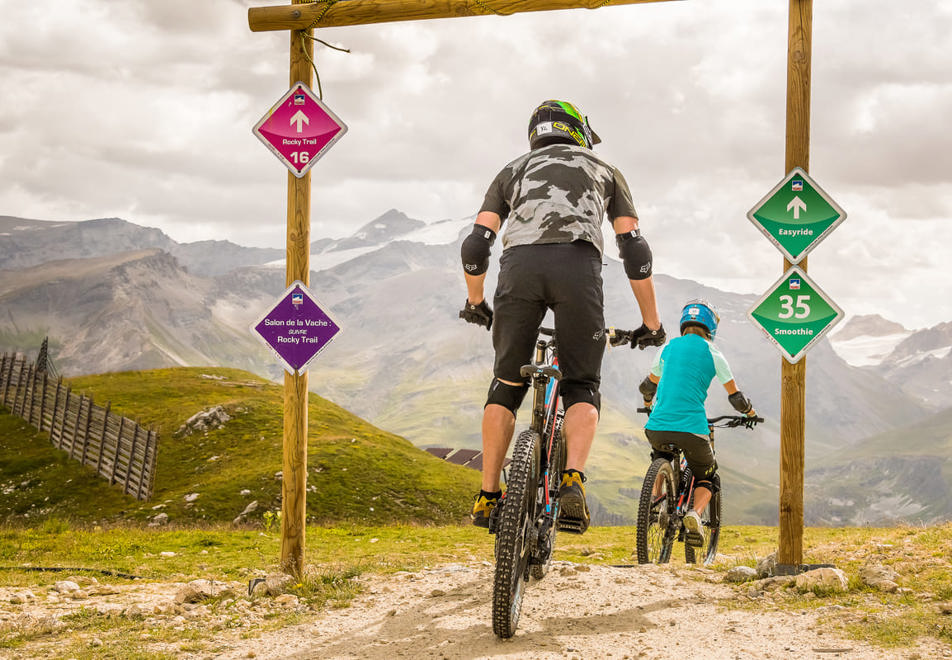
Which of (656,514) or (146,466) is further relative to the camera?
(146,466)

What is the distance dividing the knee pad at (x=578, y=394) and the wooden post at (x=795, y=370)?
286cm

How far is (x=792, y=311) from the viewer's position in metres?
8.02

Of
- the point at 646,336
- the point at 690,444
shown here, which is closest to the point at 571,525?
the point at 646,336

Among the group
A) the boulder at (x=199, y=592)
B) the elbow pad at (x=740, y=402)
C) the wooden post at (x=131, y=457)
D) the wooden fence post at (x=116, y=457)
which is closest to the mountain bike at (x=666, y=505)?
the elbow pad at (x=740, y=402)

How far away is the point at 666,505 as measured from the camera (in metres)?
9.16

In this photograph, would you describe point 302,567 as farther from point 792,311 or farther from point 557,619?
point 792,311

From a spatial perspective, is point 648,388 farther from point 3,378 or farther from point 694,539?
point 3,378

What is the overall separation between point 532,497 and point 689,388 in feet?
12.6

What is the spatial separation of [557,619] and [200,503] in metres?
28.1

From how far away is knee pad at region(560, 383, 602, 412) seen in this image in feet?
19.9

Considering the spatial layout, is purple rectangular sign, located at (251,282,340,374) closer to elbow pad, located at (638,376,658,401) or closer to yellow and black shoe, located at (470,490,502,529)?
yellow and black shoe, located at (470,490,502,529)

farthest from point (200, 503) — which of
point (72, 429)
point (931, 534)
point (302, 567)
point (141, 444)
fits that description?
point (931, 534)

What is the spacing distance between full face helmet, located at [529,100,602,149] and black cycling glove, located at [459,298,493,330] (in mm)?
1462

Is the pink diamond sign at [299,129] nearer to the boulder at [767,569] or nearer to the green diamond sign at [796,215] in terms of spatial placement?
the green diamond sign at [796,215]
